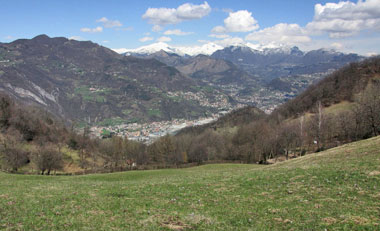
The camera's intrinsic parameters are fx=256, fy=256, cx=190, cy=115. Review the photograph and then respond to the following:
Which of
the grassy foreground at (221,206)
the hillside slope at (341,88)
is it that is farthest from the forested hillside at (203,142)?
the grassy foreground at (221,206)

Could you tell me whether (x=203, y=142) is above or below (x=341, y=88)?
below

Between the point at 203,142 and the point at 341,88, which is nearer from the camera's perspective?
the point at 203,142

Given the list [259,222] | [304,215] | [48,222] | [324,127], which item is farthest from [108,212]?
[324,127]

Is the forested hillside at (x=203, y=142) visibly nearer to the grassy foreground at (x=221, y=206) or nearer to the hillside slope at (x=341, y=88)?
the hillside slope at (x=341, y=88)

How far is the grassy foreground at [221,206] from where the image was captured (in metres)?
13.6

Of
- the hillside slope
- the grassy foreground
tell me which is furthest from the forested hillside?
the grassy foreground

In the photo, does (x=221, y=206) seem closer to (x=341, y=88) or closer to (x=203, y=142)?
(x=203, y=142)

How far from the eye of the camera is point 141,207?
56.5 ft

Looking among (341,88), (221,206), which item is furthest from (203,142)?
(221,206)

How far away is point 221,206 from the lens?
1731 cm

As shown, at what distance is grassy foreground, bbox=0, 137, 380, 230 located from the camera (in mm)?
13633

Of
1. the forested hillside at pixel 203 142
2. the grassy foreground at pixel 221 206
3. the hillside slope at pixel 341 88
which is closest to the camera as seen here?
the grassy foreground at pixel 221 206

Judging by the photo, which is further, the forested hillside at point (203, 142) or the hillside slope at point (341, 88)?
the hillside slope at point (341, 88)

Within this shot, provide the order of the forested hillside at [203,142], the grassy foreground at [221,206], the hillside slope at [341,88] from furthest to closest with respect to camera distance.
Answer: the hillside slope at [341,88]
the forested hillside at [203,142]
the grassy foreground at [221,206]
